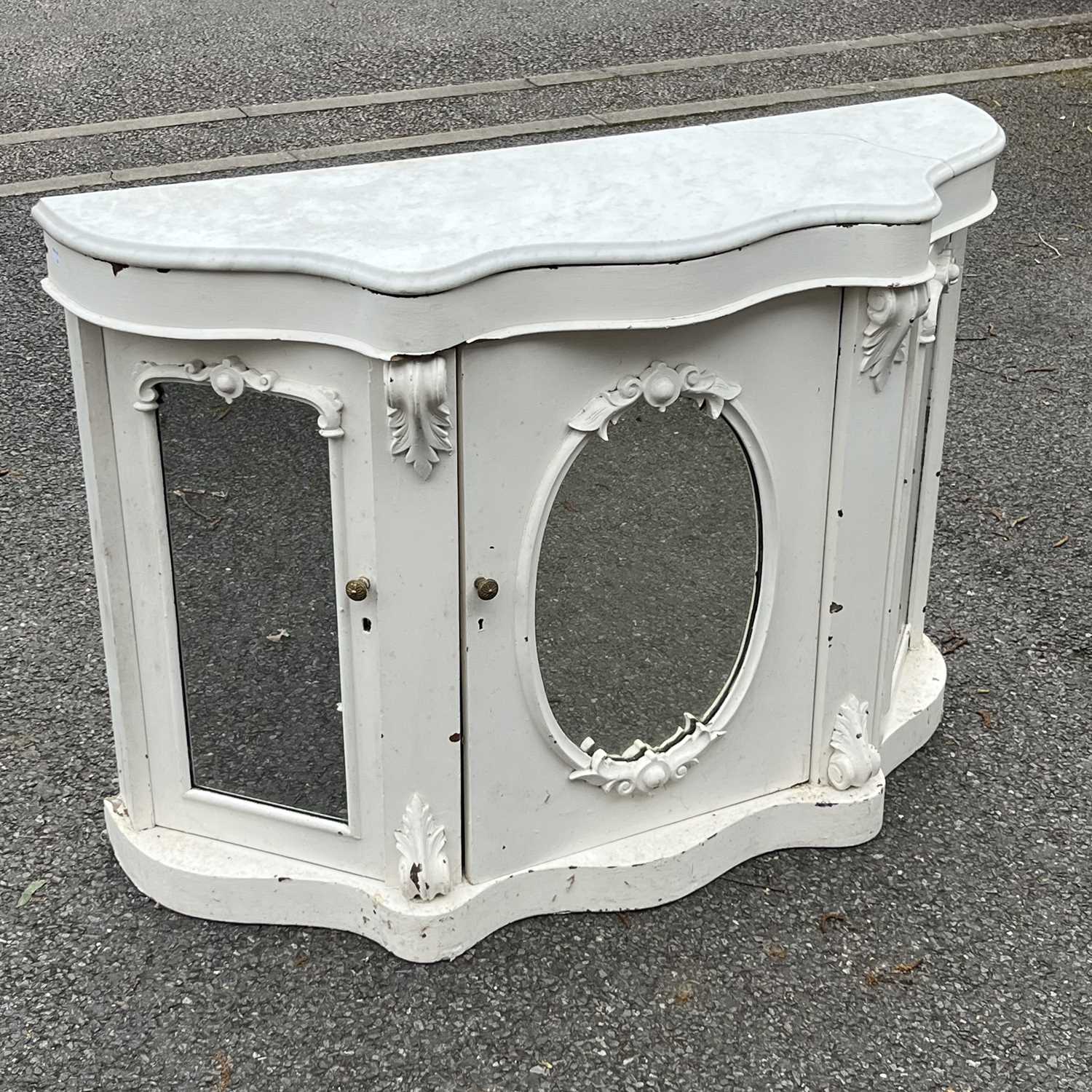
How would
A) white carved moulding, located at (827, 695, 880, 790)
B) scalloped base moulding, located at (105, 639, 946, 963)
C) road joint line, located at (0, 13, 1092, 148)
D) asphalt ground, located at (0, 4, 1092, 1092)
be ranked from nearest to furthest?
1. asphalt ground, located at (0, 4, 1092, 1092)
2. scalloped base moulding, located at (105, 639, 946, 963)
3. white carved moulding, located at (827, 695, 880, 790)
4. road joint line, located at (0, 13, 1092, 148)

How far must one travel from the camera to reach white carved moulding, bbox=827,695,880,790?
2965mm

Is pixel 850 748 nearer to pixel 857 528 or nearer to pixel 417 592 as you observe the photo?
pixel 857 528

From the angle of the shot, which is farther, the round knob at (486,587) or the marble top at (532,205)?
the round knob at (486,587)

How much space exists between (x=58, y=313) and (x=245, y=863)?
3.21 m

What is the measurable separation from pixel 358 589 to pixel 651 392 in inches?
22.9

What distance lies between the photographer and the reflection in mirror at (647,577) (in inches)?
101

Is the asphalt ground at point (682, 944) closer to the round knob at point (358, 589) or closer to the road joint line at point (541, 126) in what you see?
the round knob at point (358, 589)

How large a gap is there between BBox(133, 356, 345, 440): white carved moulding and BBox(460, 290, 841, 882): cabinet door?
0.69ft

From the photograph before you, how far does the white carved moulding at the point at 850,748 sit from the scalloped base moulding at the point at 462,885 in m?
0.04

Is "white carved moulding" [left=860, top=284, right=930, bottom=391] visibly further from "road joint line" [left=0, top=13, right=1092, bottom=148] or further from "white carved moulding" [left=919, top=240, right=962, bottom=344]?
"road joint line" [left=0, top=13, right=1092, bottom=148]

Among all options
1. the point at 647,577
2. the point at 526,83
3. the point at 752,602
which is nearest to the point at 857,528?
the point at 752,602

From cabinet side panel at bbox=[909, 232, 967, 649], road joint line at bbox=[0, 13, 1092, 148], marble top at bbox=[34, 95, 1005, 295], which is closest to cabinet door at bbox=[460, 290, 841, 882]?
marble top at bbox=[34, 95, 1005, 295]

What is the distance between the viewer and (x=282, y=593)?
2.61 metres

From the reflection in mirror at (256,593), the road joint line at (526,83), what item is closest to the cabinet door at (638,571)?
the reflection in mirror at (256,593)
